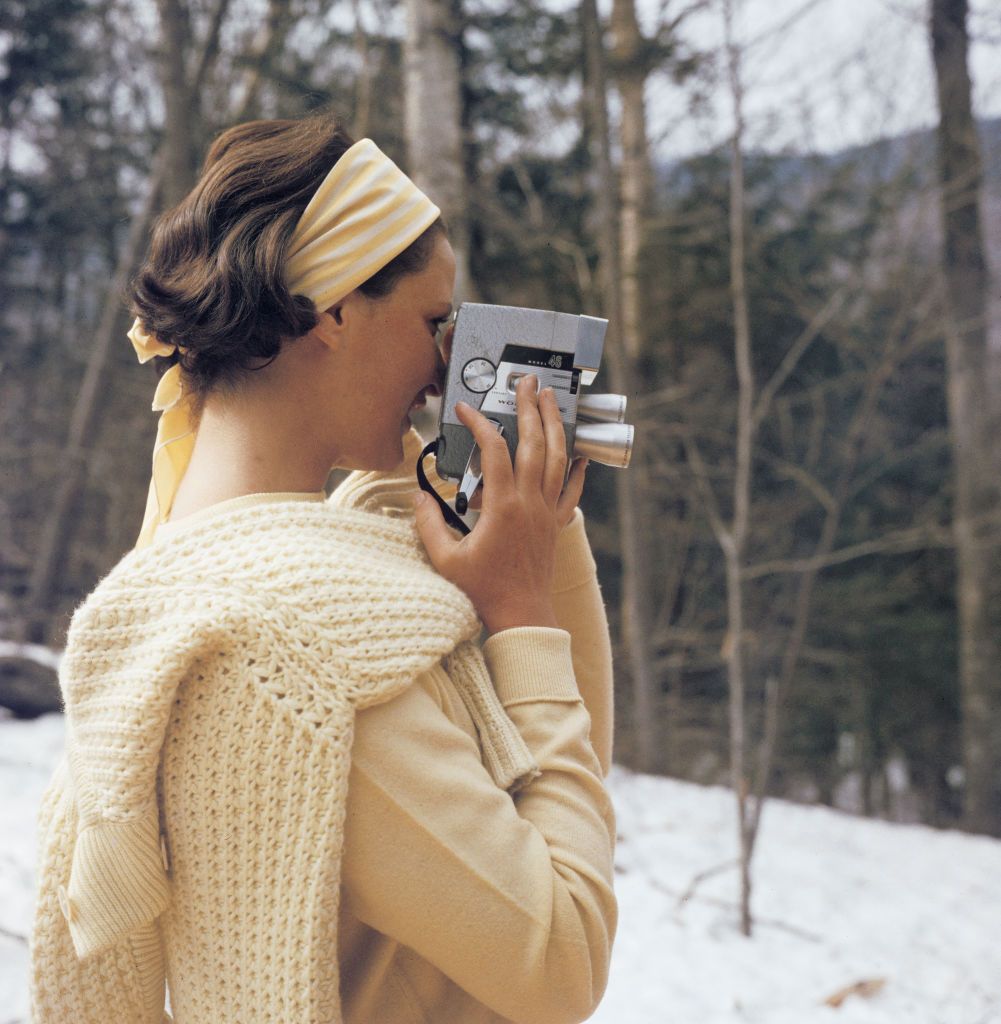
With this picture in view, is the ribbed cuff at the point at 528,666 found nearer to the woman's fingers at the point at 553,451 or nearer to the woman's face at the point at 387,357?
the woman's fingers at the point at 553,451

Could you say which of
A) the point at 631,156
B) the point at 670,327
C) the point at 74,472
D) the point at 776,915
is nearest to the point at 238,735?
the point at 776,915

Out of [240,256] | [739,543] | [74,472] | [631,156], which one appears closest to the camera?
[240,256]

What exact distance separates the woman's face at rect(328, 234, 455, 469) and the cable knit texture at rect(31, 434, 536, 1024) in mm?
127

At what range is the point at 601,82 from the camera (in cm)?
521

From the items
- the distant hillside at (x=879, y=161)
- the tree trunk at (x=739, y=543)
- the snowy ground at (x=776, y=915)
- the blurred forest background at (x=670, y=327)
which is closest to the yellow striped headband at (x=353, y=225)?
the snowy ground at (x=776, y=915)

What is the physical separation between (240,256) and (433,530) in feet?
1.05

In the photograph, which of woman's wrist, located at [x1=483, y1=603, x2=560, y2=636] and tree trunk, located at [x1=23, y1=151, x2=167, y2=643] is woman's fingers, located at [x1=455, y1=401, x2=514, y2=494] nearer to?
woman's wrist, located at [x1=483, y1=603, x2=560, y2=636]

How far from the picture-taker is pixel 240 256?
0.89m

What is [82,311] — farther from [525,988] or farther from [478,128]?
[525,988]

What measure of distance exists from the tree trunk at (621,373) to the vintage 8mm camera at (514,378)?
4.24 meters

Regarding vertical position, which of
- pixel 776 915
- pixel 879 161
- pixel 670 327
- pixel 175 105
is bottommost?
pixel 776 915

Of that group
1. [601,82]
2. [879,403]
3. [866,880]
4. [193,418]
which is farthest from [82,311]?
[193,418]

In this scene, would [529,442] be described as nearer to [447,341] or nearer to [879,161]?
[447,341]

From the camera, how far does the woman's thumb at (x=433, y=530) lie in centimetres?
95
